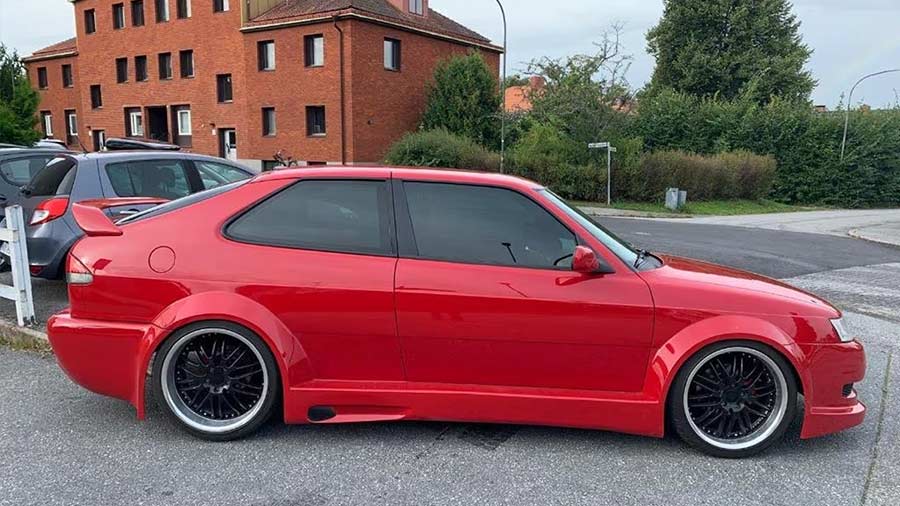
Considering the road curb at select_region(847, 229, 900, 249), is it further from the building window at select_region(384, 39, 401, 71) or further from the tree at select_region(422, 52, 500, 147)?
the building window at select_region(384, 39, 401, 71)

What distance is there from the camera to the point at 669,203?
2309cm

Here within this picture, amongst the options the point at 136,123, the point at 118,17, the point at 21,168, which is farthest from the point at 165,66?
the point at 21,168

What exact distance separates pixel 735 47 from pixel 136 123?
35342mm

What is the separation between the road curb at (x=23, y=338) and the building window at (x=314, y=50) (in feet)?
82.2

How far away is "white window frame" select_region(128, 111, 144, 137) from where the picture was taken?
3666cm

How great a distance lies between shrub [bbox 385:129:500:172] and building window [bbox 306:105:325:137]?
5.55m

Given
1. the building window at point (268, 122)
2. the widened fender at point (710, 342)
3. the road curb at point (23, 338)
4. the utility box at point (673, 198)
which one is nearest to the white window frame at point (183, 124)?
the building window at point (268, 122)

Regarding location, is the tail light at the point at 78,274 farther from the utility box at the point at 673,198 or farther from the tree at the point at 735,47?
the tree at the point at 735,47

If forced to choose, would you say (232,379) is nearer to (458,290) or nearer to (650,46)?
(458,290)

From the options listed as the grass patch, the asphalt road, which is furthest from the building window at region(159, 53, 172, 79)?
the asphalt road

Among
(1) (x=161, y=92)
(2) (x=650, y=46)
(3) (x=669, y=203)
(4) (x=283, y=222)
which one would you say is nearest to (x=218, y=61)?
(1) (x=161, y=92)

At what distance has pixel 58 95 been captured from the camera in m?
43.8

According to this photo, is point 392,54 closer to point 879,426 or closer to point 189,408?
point 189,408

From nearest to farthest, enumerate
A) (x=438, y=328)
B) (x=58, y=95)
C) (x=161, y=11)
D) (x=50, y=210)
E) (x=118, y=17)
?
(x=438, y=328) < (x=50, y=210) < (x=161, y=11) < (x=118, y=17) < (x=58, y=95)
